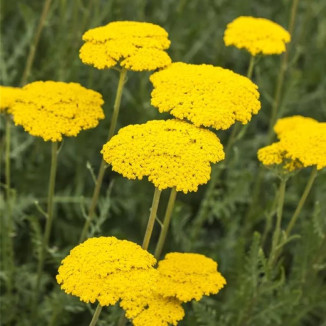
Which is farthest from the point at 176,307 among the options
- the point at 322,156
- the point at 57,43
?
the point at 57,43

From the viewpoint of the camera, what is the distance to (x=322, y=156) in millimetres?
1799

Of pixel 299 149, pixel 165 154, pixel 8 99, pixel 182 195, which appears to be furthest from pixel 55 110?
pixel 182 195

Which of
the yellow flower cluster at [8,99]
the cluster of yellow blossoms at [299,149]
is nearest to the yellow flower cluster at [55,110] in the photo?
the yellow flower cluster at [8,99]

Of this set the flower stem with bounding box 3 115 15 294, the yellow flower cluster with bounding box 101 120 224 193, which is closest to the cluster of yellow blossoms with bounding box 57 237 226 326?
the yellow flower cluster with bounding box 101 120 224 193

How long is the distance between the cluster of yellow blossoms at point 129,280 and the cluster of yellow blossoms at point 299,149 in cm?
42

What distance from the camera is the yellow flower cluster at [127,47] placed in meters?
1.81

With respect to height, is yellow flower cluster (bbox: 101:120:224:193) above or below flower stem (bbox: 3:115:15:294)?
above

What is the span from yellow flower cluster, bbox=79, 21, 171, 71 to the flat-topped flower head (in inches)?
21.2

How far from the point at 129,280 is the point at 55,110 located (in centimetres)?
62

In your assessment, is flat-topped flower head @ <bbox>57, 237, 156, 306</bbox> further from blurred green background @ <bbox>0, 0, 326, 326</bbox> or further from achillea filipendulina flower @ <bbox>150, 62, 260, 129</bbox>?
blurred green background @ <bbox>0, 0, 326, 326</bbox>

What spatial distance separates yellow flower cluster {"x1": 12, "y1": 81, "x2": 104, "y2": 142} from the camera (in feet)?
5.94

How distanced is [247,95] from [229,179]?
50.5 inches

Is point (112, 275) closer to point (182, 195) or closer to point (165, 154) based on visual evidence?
point (165, 154)

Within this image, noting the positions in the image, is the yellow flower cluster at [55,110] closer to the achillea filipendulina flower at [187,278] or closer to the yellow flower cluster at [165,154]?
the yellow flower cluster at [165,154]
